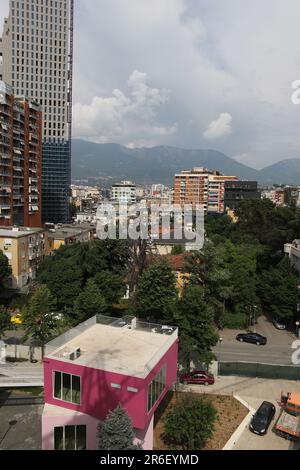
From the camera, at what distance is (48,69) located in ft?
239

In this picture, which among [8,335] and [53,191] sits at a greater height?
[53,191]

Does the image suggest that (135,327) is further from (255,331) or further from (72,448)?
(255,331)

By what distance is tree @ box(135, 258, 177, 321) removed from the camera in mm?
24188

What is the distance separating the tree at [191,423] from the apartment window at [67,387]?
3.65m

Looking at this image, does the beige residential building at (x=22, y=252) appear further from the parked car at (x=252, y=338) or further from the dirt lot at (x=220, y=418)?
the dirt lot at (x=220, y=418)

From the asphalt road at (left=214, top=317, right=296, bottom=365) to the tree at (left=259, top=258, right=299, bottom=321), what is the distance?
1523 millimetres

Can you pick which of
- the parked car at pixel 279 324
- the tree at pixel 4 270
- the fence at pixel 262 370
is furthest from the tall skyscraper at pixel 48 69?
the fence at pixel 262 370

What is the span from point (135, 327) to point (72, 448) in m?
5.28

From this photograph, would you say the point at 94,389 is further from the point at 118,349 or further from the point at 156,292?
the point at 156,292

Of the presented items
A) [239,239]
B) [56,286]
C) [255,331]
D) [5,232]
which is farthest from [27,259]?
[239,239]

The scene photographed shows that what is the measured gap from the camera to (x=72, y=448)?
1321cm

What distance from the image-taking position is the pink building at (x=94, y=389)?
12562 millimetres

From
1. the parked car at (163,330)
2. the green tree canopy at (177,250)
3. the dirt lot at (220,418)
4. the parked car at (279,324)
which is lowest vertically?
the dirt lot at (220,418)

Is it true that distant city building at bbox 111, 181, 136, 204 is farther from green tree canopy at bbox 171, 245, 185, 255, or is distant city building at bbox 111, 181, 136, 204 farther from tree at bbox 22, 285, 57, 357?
tree at bbox 22, 285, 57, 357
